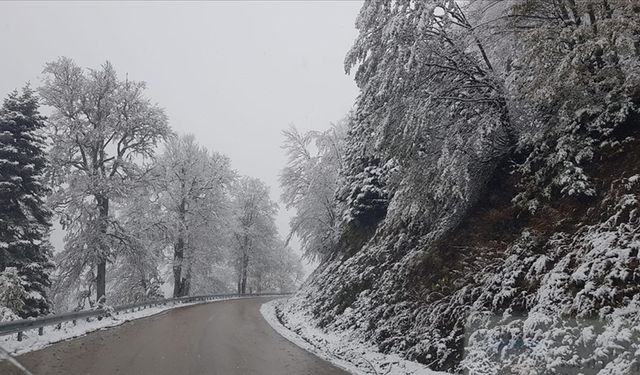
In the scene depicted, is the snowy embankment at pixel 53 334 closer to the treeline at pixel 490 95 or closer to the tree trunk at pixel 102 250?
the tree trunk at pixel 102 250

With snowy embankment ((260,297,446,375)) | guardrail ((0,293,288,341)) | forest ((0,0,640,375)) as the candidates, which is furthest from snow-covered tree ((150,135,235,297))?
snowy embankment ((260,297,446,375))

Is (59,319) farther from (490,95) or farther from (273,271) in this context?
(273,271)

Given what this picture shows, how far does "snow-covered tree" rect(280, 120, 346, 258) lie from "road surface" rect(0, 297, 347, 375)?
1650 centimetres

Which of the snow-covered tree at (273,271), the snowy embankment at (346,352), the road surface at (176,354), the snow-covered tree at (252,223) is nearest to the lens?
the road surface at (176,354)

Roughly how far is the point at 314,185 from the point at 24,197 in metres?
17.8

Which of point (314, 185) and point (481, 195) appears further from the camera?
point (314, 185)

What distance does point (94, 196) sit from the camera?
20672 mm

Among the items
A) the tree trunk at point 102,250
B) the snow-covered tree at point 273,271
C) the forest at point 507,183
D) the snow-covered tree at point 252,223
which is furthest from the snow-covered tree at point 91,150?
the snow-covered tree at point 252,223

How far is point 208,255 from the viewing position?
3275cm

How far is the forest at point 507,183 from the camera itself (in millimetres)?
6629

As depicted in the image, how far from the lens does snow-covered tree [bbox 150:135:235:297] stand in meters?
31.0

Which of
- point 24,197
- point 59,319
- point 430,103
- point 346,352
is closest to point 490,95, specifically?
point 430,103

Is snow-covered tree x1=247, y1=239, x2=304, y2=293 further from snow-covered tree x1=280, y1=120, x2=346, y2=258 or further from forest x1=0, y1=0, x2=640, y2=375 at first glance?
forest x1=0, y1=0, x2=640, y2=375

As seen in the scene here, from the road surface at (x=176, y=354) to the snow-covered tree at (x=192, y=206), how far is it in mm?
16263
